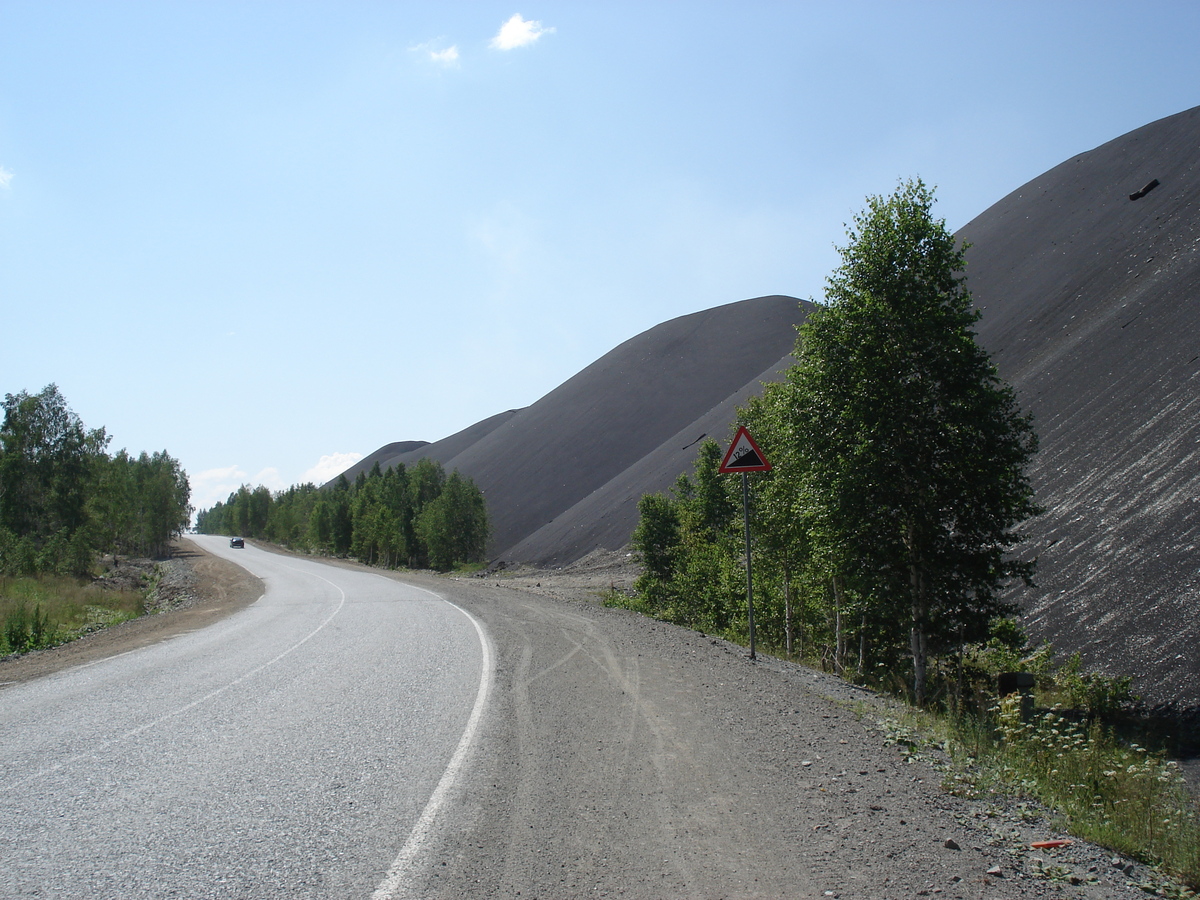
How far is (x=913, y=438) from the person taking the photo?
42.6ft

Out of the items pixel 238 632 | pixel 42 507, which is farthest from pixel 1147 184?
pixel 42 507

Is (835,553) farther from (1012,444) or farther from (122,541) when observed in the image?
(122,541)

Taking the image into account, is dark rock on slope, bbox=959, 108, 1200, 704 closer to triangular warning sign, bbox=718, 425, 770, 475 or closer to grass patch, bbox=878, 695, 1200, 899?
grass patch, bbox=878, 695, 1200, 899

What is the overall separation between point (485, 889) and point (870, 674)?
15.6m

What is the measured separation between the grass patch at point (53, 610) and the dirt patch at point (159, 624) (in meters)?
0.80

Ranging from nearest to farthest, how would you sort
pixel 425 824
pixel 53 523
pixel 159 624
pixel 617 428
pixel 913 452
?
pixel 425 824 < pixel 913 452 < pixel 159 624 < pixel 53 523 < pixel 617 428

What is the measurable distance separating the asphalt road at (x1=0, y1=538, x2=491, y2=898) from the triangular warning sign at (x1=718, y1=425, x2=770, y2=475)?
495 cm

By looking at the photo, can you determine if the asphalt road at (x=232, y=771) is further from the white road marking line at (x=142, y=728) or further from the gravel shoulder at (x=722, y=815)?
the gravel shoulder at (x=722, y=815)

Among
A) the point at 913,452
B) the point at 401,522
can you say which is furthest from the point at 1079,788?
the point at 401,522

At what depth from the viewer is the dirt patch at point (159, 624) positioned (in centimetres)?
1209

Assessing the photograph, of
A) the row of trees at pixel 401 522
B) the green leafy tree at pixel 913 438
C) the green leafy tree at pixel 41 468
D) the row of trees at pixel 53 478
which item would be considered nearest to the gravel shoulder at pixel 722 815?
the green leafy tree at pixel 913 438

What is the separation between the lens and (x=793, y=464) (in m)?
14.3

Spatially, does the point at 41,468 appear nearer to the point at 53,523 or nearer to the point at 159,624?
the point at 53,523

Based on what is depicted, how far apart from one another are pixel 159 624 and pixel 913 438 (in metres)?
18.6
